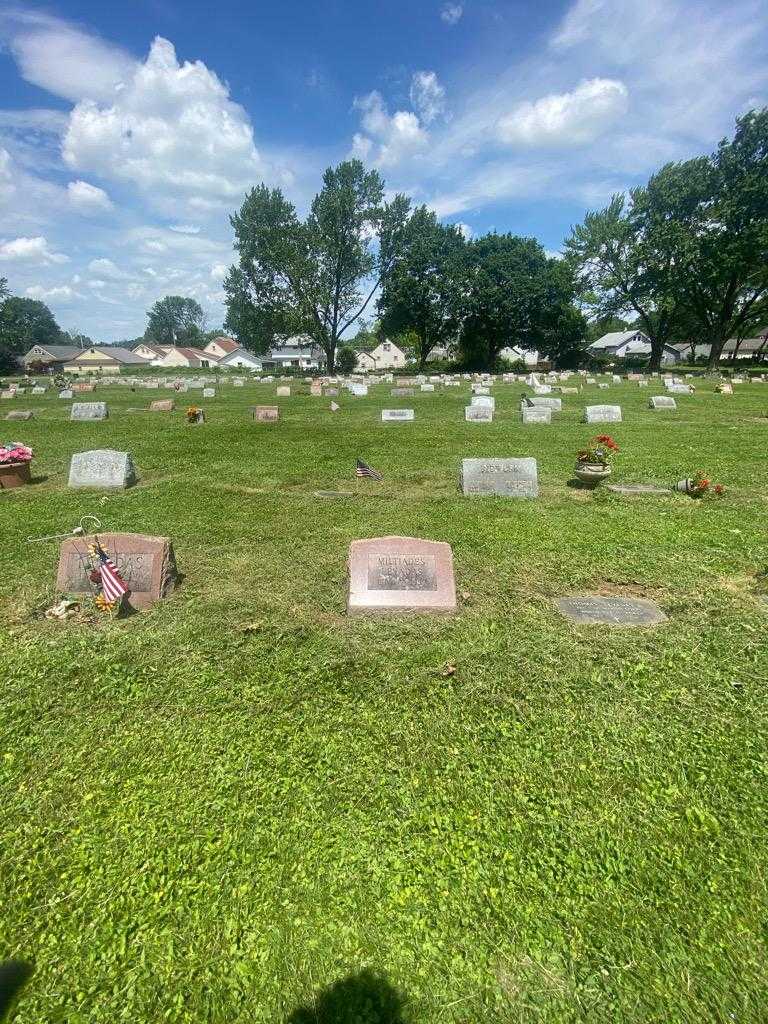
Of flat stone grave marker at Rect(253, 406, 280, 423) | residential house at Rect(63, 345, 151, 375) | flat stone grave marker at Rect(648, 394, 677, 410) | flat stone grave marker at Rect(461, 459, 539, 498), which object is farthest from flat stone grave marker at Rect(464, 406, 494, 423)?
residential house at Rect(63, 345, 151, 375)

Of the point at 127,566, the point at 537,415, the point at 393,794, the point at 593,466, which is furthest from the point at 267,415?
the point at 393,794

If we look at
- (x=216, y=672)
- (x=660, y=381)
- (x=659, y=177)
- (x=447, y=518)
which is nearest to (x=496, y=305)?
(x=659, y=177)

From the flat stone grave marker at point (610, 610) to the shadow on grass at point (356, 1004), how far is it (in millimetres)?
3694

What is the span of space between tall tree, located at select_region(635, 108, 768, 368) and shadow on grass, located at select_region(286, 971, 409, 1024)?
54.0 meters

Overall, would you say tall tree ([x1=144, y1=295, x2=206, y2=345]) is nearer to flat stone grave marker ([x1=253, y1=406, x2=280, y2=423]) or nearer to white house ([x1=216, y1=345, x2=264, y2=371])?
white house ([x1=216, y1=345, x2=264, y2=371])

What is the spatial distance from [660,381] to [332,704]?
4219 cm

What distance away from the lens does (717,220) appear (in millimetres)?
42594

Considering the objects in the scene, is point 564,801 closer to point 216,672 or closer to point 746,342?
point 216,672

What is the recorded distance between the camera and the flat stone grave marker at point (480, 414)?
18.4m

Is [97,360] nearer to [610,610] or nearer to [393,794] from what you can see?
[610,610]

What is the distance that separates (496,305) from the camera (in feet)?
178

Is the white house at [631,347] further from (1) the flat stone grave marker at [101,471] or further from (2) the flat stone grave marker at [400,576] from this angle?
(2) the flat stone grave marker at [400,576]

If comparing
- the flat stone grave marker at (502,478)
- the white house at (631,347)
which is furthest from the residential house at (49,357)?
the flat stone grave marker at (502,478)

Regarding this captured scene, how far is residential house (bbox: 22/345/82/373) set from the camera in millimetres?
87562
